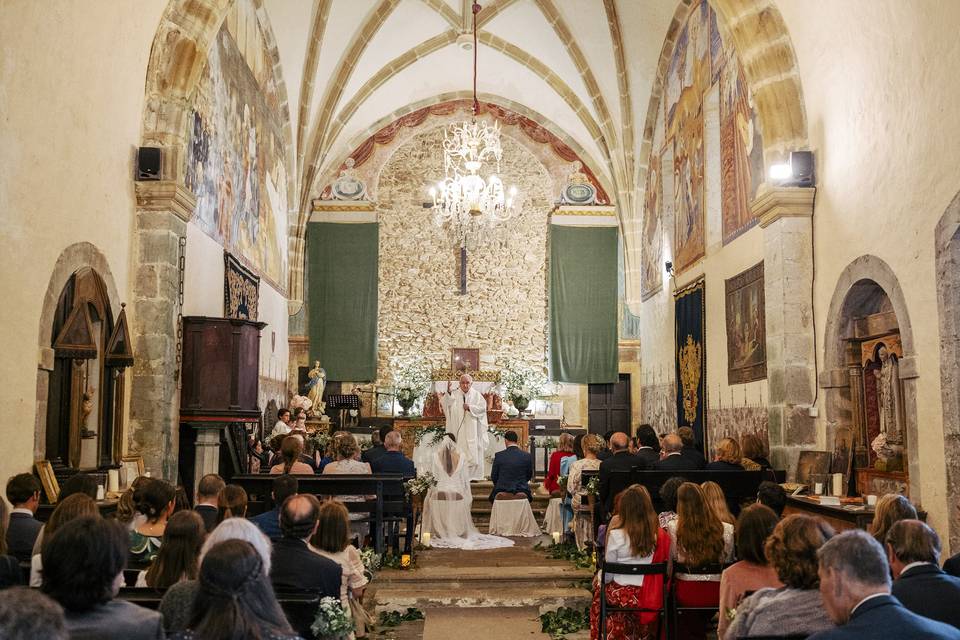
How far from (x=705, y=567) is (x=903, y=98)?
4.47 m

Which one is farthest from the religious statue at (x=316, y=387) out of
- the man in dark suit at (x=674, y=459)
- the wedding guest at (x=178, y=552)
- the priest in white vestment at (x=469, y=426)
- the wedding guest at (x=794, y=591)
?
the wedding guest at (x=794, y=591)

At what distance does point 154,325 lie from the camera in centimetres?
994

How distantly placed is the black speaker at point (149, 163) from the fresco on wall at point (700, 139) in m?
6.97

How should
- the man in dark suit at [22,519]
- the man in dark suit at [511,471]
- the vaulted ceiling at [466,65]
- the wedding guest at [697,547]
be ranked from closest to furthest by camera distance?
the man in dark suit at [22,519] → the wedding guest at [697,547] → the man in dark suit at [511,471] → the vaulted ceiling at [466,65]

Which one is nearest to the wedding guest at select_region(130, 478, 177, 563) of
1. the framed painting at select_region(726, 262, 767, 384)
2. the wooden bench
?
the wooden bench

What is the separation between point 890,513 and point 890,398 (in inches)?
163

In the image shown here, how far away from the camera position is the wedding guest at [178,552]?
157 inches

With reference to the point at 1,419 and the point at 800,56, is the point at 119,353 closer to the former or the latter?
the point at 1,419

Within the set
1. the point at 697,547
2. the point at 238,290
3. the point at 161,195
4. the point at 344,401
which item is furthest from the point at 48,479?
the point at 344,401

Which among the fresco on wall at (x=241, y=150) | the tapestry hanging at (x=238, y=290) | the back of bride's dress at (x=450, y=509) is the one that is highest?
the fresco on wall at (x=241, y=150)

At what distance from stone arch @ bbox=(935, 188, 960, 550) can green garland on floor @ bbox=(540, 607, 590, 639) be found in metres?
2.90

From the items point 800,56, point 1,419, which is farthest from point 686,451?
point 1,419

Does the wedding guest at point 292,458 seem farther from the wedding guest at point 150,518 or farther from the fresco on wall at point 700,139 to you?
the fresco on wall at point 700,139

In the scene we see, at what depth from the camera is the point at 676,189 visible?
50.8 ft
